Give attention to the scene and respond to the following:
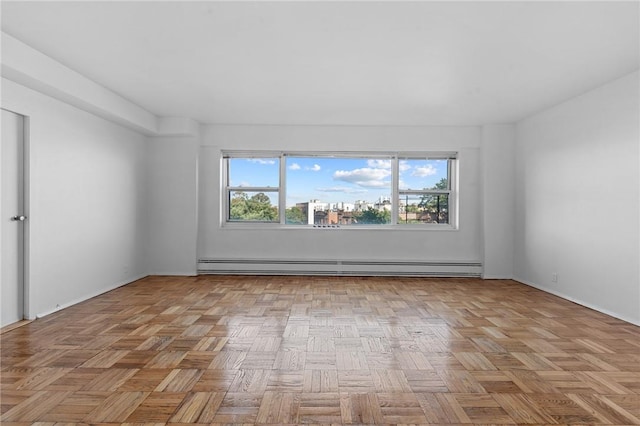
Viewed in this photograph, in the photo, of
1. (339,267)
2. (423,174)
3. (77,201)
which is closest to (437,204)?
(423,174)

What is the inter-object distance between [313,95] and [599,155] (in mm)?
3338

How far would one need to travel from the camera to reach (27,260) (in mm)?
4109

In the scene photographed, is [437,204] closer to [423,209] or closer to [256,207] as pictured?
[423,209]

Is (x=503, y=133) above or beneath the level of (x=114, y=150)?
above

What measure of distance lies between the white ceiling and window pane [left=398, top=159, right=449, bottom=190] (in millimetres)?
1781

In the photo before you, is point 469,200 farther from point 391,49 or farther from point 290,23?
point 290,23

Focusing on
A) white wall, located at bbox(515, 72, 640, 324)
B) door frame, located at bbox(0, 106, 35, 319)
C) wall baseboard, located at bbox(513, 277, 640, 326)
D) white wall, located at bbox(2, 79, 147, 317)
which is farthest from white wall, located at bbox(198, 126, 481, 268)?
door frame, located at bbox(0, 106, 35, 319)

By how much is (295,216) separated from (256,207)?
69cm

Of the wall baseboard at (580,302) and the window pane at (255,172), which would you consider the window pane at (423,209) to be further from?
the window pane at (255,172)

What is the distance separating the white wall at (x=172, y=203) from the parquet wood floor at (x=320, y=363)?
1.77 m

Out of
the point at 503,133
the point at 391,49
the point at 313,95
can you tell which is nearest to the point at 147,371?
the point at 391,49

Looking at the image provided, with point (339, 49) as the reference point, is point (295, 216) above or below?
below

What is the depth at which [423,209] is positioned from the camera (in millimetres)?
7223

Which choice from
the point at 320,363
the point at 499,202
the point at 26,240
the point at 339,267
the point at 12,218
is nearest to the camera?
the point at 320,363
